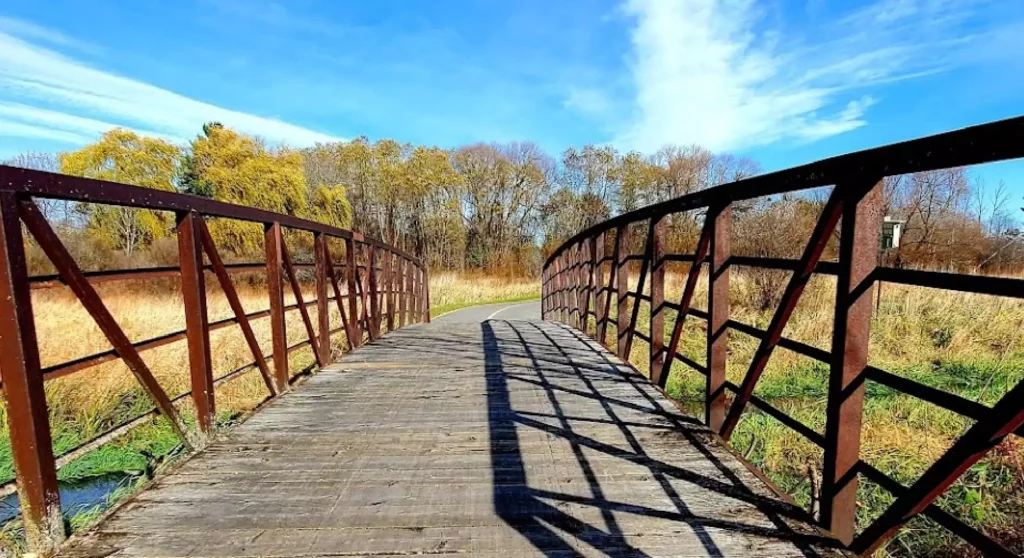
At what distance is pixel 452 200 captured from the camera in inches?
1080

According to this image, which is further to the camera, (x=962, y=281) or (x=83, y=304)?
(x=83, y=304)

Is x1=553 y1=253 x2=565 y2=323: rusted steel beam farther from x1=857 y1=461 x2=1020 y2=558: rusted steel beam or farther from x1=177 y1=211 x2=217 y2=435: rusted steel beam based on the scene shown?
x1=857 y1=461 x2=1020 y2=558: rusted steel beam

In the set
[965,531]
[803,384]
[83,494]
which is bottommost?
[803,384]

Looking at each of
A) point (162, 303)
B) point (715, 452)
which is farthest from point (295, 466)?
point (162, 303)

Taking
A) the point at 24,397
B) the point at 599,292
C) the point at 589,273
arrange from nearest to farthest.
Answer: the point at 24,397 → the point at 599,292 → the point at 589,273

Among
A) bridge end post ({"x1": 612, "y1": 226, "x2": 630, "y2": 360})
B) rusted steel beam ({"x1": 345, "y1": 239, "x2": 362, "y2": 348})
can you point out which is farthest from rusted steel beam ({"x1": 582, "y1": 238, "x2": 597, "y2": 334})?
rusted steel beam ({"x1": 345, "y1": 239, "x2": 362, "y2": 348})

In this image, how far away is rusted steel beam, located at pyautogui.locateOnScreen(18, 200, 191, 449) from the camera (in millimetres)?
1608

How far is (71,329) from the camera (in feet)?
23.2

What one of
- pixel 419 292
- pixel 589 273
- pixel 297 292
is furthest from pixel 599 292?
pixel 419 292

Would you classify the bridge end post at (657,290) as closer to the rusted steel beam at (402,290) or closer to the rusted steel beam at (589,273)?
the rusted steel beam at (589,273)

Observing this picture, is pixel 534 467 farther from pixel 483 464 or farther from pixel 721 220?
pixel 721 220

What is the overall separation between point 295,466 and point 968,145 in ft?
8.12

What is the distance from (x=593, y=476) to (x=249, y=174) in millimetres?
22226

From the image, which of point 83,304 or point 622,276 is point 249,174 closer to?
point 622,276
